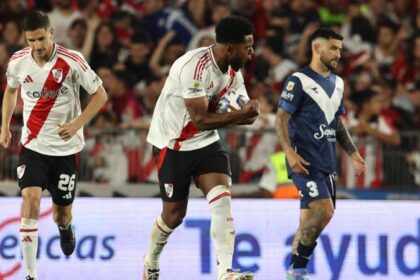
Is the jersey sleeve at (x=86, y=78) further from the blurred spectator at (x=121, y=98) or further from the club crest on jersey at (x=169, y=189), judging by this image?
the blurred spectator at (x=121, y=98)

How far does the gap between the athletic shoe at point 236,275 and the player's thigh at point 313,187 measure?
1241mm

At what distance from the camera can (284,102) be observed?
1112 centimetres

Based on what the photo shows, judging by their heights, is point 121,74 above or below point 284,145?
above

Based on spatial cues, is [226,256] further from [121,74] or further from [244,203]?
[121,74]

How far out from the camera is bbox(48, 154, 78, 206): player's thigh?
11.3 meters

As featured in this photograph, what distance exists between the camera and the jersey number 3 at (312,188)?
1108 cm

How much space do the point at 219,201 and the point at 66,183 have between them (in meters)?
1.71

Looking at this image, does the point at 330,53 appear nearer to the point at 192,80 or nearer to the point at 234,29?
the point at 234,29

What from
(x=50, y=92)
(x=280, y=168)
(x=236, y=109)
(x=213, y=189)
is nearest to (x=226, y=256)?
(x=213, y=189)

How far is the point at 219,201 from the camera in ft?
34.2

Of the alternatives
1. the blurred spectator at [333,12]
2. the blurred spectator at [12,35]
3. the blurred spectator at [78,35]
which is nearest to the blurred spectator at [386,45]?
the blurred spectator at [333,12]

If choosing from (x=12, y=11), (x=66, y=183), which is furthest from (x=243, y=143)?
(x=12, y=11)

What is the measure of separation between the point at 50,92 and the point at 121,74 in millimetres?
5812

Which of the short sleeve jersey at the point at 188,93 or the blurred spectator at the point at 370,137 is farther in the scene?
the blurred spectator at the point at 370,137
